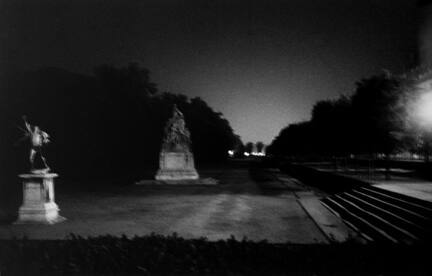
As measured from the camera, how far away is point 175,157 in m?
40.6

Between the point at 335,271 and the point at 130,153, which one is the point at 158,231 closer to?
the point at 335,271

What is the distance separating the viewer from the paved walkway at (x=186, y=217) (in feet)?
50.7

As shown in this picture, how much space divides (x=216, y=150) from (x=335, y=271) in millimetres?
115693

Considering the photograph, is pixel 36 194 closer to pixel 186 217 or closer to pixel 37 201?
pixel 37 201

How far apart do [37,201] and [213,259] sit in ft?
34.0

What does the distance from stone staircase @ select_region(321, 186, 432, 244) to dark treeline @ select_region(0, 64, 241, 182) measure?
91.5 ft

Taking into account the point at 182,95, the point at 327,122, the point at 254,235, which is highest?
the point at 182,95

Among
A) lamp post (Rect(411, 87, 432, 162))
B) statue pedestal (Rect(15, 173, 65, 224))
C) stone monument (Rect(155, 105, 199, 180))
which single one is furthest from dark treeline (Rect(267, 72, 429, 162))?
statue pedestal (Rect(15, 173, 65, 224))

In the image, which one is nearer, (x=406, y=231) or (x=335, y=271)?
(x=335, y=271)

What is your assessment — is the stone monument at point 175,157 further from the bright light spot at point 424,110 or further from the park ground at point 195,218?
the bright light spot at point 424,110

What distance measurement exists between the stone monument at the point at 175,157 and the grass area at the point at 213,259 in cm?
2937

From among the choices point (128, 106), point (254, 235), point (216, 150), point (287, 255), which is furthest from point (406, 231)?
point (216, 150)

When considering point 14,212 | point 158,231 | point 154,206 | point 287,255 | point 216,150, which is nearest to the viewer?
point 287,255

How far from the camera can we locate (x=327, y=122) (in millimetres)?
65188
